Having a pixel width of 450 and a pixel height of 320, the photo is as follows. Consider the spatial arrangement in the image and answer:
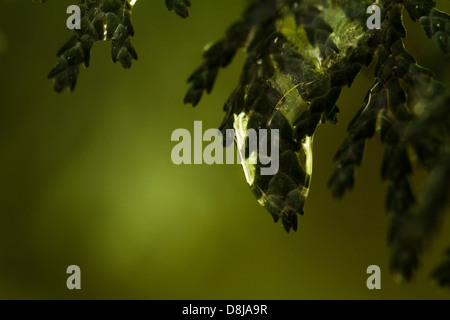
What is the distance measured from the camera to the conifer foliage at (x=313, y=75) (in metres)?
1.03

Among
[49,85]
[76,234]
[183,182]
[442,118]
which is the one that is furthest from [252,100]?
[49,85]

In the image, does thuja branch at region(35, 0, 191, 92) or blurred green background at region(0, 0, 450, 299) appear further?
blurred green background at region(0, 0, 450, 299)

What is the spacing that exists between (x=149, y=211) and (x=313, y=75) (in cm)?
321

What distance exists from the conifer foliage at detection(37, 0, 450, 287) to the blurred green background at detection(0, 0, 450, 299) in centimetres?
299

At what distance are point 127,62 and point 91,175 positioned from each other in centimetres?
311

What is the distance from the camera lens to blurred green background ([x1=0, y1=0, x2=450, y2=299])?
4.28m

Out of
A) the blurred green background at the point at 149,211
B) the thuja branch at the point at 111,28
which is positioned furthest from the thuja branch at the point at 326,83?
the blurred green background at the point at 149,211

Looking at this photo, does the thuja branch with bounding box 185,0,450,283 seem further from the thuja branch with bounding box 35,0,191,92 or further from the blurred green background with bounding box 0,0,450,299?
the blurred green background with bounding box 0,0,450,299

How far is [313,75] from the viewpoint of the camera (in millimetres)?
1295

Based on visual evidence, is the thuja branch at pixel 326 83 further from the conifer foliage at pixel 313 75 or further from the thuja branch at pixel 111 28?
the thuja branch at pixel 111 28

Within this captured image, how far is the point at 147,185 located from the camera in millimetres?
4309

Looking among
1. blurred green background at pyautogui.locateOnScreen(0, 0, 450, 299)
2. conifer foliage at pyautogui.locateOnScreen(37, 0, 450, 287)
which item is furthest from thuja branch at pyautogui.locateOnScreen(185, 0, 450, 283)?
blurred green background at pyautogui.locateOnScreen(0, 0, 450, 299)

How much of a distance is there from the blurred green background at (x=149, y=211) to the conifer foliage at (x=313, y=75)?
9.81 ft

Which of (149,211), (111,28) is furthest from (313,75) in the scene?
(149,211)
